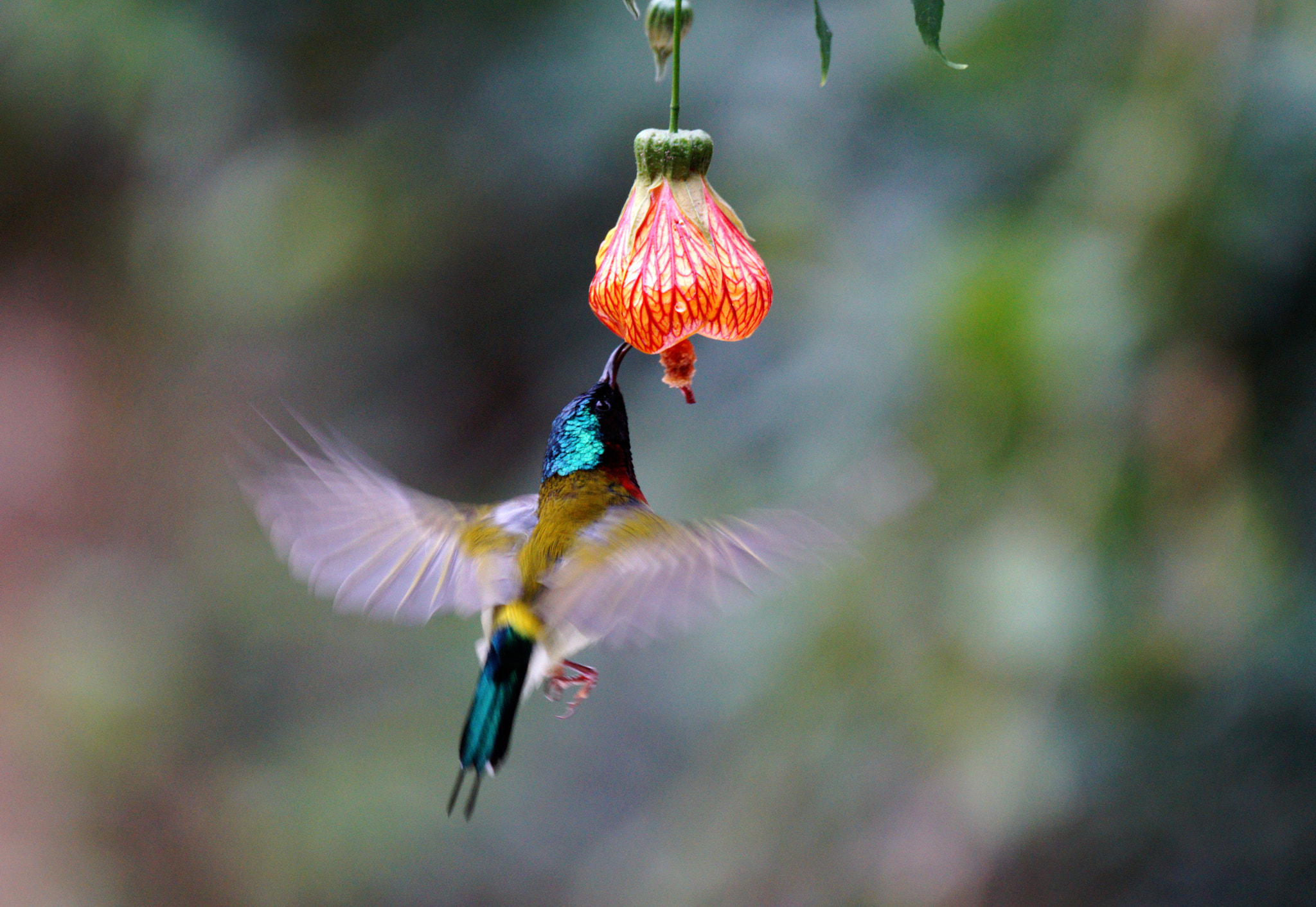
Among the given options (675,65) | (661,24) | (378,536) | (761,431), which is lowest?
(378,536)

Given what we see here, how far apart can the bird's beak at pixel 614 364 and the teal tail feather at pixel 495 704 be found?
28 centimetres

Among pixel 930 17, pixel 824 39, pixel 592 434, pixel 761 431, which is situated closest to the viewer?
pixel 930 17

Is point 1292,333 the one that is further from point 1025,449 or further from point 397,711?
point 397,711

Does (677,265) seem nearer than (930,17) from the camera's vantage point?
No

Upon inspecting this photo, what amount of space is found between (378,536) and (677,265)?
498 mm

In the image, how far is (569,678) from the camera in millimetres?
1269

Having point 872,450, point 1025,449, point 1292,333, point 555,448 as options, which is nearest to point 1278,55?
point 1292,333

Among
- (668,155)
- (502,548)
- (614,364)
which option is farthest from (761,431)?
(668,155)

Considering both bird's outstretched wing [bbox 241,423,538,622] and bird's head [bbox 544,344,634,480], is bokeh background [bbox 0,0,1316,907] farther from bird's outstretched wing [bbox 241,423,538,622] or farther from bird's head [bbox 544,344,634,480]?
bird's outstretched wing [bbox 241,423,538,622]

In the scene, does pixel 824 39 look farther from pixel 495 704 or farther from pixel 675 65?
pixel 495 704

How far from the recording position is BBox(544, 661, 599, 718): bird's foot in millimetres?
1231

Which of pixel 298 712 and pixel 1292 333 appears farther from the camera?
pixel 298 712

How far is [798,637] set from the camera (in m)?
1.98

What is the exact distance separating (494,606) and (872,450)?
0.79 m
